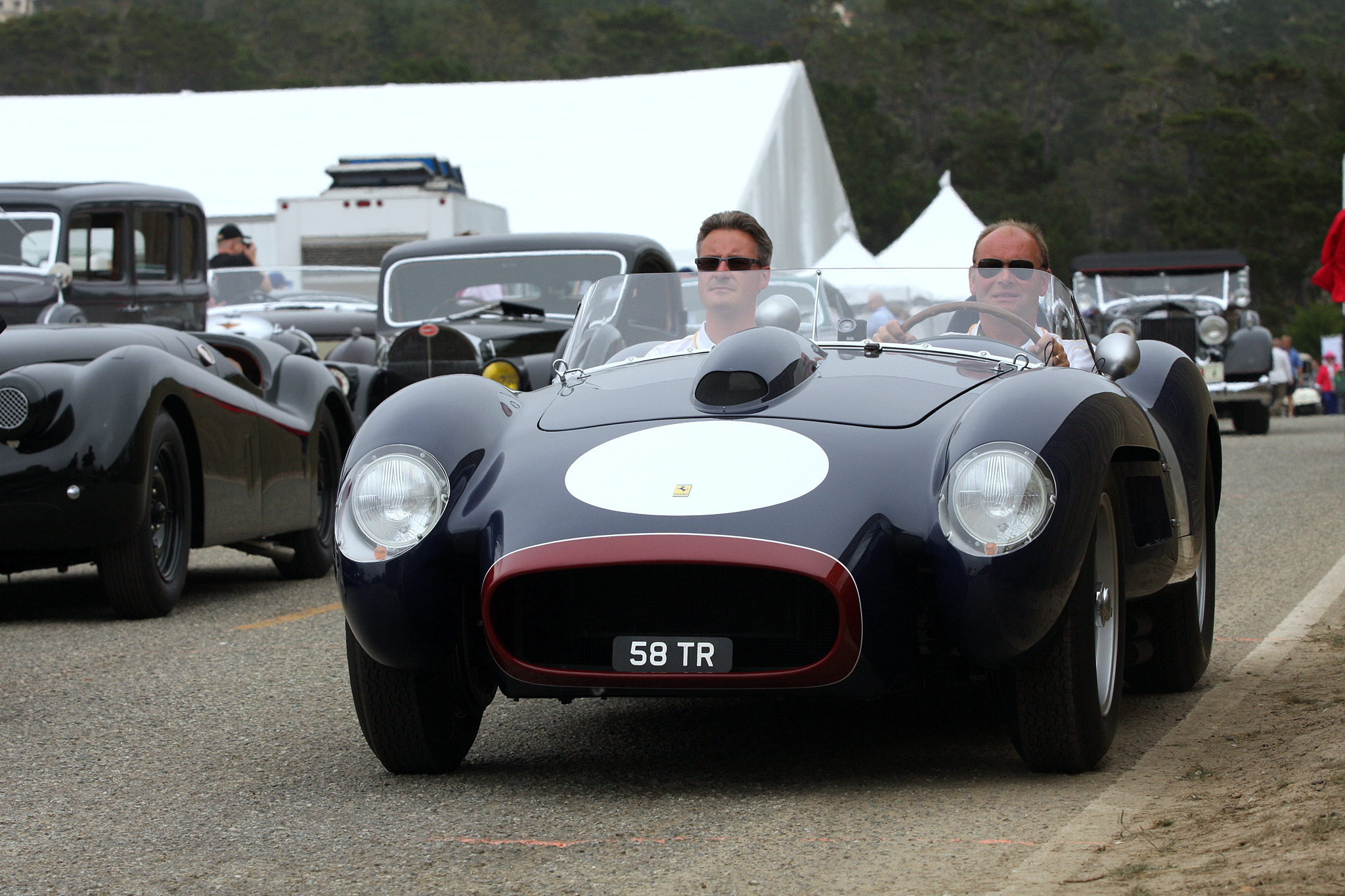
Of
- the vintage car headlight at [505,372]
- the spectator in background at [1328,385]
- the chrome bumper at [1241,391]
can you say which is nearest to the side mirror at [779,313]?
the vintage car headlight at [505,372]

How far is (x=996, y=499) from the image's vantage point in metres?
3.38

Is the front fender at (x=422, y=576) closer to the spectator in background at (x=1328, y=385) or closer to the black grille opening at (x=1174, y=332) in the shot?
the black grille opening at (x=1174, y=332)

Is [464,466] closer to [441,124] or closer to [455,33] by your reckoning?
[441,124]

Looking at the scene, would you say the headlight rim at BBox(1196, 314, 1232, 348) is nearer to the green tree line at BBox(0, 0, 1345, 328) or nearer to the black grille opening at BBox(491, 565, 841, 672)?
the black grille opening at BBox(491, 565, 841, 672)

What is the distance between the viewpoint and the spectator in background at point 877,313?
450 cm

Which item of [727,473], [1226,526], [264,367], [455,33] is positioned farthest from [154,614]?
[455,33]

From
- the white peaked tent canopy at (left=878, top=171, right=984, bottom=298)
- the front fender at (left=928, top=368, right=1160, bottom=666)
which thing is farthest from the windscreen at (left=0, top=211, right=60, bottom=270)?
the white peaked tent canopy at (left=878, top=171, right=984, bottom=298)

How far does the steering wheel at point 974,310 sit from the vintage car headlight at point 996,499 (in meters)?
1.15

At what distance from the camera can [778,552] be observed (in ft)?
10.8

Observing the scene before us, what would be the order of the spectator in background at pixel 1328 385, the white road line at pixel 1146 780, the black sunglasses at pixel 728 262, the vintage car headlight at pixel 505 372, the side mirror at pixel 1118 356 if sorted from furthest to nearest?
the spectator in background at pixel 1328 385 → the vintage car headlight at pixel 505 372 → the black sunglasses at pixel 728 262 → the side mirror at pixel 1118 356 → the white road line at pixel 1146 780

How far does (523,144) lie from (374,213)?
1231 cm

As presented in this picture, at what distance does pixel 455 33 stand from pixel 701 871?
316ft

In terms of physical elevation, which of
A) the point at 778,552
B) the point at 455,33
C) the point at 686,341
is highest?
the point at 455,33

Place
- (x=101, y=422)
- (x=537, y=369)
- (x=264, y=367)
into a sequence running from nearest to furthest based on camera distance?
(x=101, y=422)
(x=264, y=367)
(x=537, y=369)
